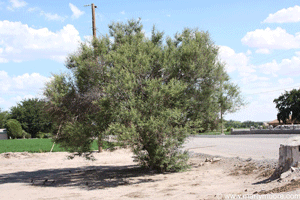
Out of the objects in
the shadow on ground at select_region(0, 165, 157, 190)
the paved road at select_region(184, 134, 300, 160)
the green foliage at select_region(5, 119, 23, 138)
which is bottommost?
the shadow on ground at select_region(0, 165, 157, 190)

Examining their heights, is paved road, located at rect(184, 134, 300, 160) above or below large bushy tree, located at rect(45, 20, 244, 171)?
below

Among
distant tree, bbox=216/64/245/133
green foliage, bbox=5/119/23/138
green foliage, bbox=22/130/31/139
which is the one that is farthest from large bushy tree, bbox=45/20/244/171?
green foliage, bbox=22/130/31/139

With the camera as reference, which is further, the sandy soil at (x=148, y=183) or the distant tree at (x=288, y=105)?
the distant tree at (x=288, y=105)

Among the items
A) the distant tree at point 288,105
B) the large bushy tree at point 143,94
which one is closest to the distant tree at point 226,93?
the large bushy tree at point 143,94

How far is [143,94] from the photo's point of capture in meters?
13.7

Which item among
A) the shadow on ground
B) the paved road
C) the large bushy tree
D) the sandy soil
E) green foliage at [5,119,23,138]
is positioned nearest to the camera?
the sandy soil

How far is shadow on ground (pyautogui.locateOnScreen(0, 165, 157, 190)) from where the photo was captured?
14.1 metres

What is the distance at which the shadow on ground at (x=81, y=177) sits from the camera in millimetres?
14102

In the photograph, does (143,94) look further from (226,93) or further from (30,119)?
(30,119)

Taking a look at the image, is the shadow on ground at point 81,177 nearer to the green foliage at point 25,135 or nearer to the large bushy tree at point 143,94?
the large bushy tree at point 143,94

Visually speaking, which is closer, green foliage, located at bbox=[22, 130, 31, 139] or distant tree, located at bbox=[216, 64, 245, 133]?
distant tree, located at bbox=[216, 64, 245, 133]

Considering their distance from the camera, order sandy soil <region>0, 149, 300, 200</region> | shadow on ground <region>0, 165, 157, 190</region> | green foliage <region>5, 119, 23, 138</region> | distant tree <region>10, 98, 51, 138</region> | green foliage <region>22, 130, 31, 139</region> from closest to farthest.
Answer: sandy soil <region>0, 149, 300, 200</region> < shadow on ground <region>0, 165, 157, 190</region> < green foliage <region>5, 119, 23, 138</region> < green foliage <region>22, 130, 31, 139</region> < distant tree <region>10, 98, 51, 138</region>

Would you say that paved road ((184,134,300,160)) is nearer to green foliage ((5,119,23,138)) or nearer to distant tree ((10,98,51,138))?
green foliage ((5,119,23,138))

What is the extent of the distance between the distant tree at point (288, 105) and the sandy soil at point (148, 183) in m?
68.2
